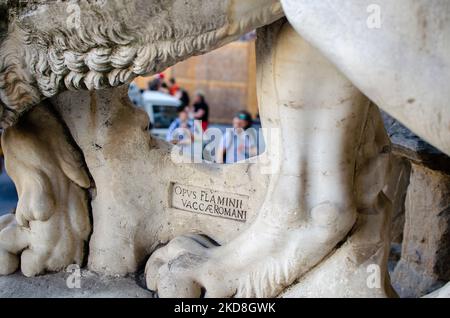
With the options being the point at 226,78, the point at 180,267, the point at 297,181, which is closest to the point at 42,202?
the point at 180,267

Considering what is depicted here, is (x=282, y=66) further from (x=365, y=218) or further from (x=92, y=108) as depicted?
(x=92, y=108)

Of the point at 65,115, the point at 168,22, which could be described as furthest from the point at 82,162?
the point at 168,22

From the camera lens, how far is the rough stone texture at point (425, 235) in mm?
2074

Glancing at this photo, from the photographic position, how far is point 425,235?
84.9 inches

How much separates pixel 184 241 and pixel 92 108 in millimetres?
378

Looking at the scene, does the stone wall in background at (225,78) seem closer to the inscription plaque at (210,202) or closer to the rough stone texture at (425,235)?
the rough stone texture at (425,235)

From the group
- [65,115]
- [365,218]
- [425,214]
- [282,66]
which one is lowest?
[425,214]

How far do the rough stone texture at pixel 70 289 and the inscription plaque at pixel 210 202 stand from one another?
7.9 inches

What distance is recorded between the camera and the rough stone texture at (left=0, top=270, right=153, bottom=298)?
152 centimetres

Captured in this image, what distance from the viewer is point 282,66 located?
4.49 feet

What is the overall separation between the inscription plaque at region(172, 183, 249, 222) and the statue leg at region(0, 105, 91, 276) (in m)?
0.23

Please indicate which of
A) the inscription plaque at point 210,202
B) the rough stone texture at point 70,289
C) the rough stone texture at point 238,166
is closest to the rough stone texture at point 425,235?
the rough stone texture at point 238,166

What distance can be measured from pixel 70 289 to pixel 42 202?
0.68 feet

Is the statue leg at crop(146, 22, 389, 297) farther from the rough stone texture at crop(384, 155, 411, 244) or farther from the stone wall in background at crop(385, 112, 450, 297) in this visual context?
the rough stone texture at crop(384, 155, 411, 244)
